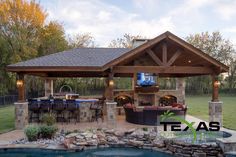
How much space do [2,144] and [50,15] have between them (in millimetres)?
19308

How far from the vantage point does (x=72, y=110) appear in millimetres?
12078

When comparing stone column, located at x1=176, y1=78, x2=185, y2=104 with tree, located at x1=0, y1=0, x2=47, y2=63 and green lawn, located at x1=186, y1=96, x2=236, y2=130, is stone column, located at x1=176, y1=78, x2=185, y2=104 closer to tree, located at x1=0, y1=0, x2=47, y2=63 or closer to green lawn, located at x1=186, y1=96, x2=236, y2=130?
green lawn, located at x1=186, y1=96, x2=236, y2=130

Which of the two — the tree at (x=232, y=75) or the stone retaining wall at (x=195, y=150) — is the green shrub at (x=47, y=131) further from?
the tree at (x=232, y=75)

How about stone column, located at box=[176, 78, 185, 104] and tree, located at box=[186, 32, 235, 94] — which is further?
tree, located at box=[186, 32, 235, 94]

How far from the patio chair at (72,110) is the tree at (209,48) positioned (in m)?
24.2

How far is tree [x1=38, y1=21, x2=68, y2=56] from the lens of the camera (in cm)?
2517

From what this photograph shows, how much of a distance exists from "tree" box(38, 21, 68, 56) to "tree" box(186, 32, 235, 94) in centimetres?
1675

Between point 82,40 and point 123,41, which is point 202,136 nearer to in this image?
point 82,40

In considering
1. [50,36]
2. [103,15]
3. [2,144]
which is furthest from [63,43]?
[2,144]

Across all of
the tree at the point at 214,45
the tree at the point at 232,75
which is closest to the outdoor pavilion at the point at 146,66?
Result: the tree at the point at 214,45

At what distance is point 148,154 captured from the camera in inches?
320

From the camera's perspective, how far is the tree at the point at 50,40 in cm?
2517

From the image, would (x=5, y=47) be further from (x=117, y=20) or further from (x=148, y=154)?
(x=148, y=154)

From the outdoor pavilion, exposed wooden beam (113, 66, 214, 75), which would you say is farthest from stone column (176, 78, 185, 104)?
exposed wooden beam (113, 66, 214, 75)
